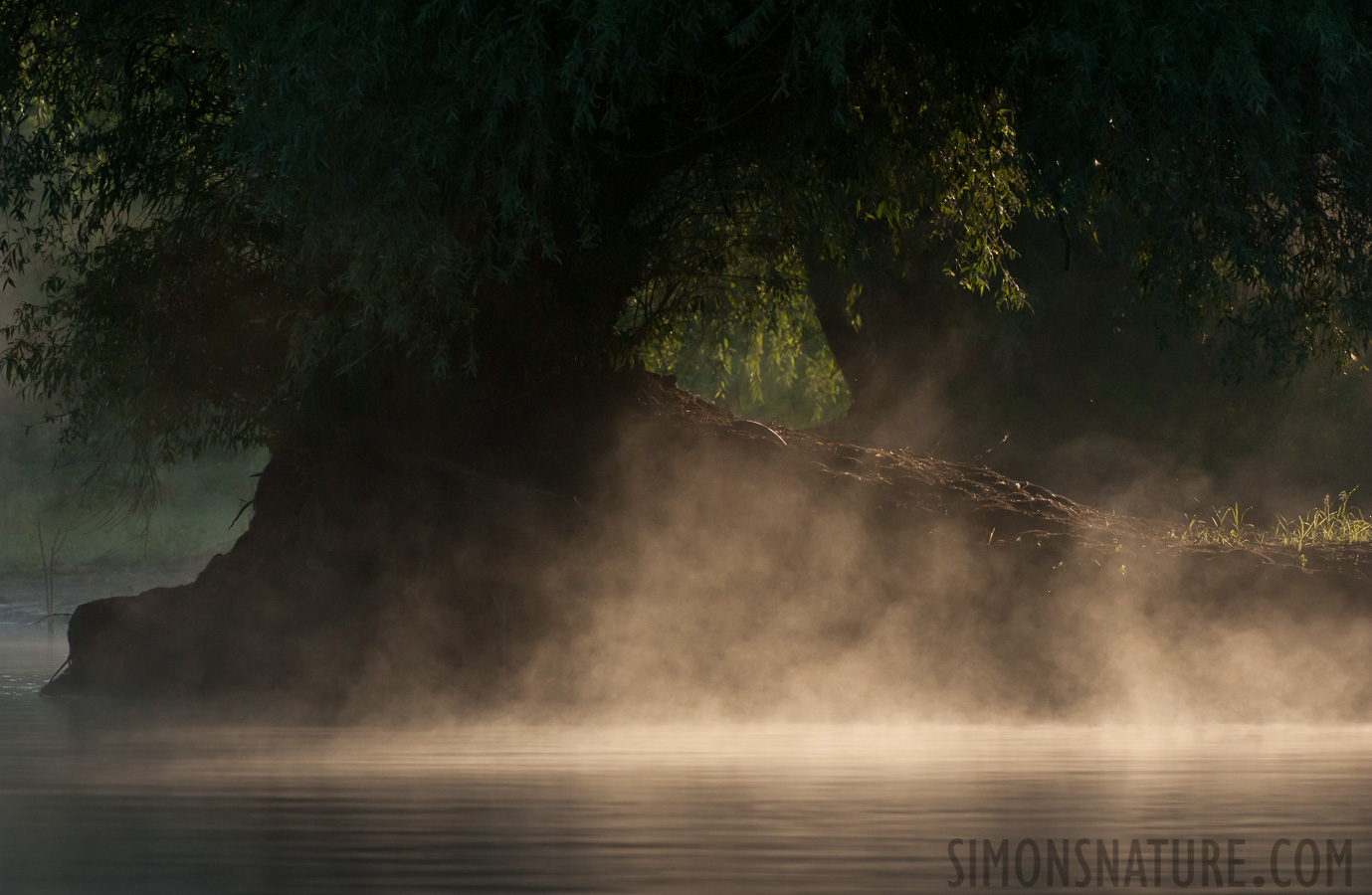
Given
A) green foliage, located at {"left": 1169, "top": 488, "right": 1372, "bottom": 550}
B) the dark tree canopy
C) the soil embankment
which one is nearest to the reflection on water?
the soil embankment

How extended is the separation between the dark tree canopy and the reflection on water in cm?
338

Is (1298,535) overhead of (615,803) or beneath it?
overhead

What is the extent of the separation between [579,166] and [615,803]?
6426 millimetres

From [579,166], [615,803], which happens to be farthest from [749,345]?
[615,803]

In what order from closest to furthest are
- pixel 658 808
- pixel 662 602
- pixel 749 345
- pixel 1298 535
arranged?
pixel 658 808 → pixel 662 602 → pixel 1298 535 → pixel 749 345

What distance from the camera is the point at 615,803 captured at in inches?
346

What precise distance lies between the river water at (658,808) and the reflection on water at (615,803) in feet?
0.08

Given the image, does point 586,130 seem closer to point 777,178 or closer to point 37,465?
point 777,178

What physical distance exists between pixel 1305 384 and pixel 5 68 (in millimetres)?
18016

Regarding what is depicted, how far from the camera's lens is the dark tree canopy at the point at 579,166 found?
12406 millimetres

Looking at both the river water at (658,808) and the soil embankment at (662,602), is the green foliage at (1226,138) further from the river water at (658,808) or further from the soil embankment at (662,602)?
the river water at (658,808)

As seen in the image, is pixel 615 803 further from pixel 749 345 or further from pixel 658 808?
pixel 749 345

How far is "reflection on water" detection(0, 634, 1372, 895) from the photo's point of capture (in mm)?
6816

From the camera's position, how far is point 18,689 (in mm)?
16953
